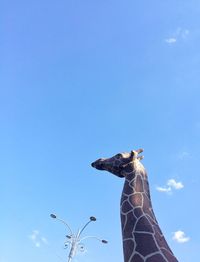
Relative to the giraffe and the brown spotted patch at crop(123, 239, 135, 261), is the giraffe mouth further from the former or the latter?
the brown spotted patch at crop(123, 239, 135, 261)

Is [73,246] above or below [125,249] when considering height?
above

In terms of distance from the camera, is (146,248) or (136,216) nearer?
(146,248)

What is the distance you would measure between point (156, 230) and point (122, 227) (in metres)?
0.72

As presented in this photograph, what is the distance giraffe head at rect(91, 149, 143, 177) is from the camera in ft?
23.6

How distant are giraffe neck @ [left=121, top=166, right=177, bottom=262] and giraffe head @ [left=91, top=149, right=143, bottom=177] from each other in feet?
0.97

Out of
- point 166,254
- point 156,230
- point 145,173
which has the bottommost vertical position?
point 166,254

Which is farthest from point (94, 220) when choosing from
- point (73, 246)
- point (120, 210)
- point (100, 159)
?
point (120, 210)

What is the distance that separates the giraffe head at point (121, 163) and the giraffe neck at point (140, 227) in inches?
11.6

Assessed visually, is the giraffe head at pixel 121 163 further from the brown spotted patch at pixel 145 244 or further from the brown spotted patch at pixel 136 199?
the brown spotted patch at pixel 145 244

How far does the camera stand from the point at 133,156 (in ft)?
A: 24.0

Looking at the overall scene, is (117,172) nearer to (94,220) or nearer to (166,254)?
(166,254)

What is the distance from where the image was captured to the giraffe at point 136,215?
519 cm

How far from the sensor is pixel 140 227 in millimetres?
5586

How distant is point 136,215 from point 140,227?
0.32 metres
